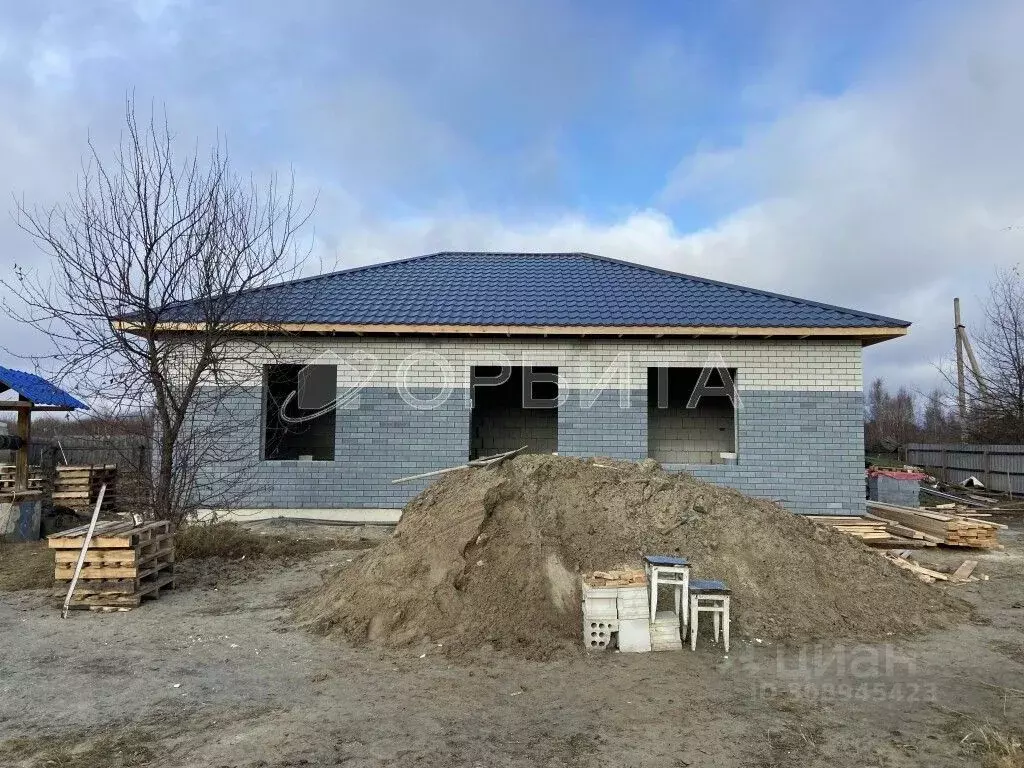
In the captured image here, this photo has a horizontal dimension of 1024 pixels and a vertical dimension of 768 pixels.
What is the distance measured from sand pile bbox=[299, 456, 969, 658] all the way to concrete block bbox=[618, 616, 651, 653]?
45 centimetres

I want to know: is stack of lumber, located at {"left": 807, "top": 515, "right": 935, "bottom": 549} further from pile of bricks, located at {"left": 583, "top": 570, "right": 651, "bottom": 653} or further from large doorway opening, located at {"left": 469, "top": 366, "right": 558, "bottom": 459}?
large doorway opening, located at {"left": 469, "top": 366, "right": 558, "bottom": 459}

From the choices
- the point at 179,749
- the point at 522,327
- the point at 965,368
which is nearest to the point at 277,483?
the point at 522,327

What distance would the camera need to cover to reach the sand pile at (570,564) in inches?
246

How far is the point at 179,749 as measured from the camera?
4.06m

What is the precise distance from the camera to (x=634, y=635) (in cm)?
585

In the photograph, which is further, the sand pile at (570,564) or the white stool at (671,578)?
the sand pile at (570,564)

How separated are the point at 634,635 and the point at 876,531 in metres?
6.81

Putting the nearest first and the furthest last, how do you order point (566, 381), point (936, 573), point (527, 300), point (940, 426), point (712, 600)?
point (712, 600) < point (936, 573) < point (566, 381) < point (527, 300) < point (940, 426)

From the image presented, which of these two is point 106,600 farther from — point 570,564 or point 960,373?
point 960,373

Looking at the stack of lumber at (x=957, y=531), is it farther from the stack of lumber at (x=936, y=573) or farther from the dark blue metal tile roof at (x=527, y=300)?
the dark blue metal tile roof at (x=527, y=300)

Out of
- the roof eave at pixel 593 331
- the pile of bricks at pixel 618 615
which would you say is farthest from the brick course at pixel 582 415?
the pile of bricks at pixel 618 615

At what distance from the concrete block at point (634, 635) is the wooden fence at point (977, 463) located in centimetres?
1811

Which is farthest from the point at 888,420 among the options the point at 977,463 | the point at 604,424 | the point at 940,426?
the point at 604,424

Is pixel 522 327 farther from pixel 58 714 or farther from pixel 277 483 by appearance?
pixel 58 714
